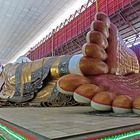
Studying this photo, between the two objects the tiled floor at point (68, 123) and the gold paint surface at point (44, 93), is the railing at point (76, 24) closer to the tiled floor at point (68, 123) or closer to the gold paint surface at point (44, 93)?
the gold paint surface at point (44, 93)

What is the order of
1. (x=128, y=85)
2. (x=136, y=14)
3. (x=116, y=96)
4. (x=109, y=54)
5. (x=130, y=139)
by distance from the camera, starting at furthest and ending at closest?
(x=136, y=14)
(x=109, y=54)
(x=128, y=85)
(x=116, y=96)
(x=130, y=139)

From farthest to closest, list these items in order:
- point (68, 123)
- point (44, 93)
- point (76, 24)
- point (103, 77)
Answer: point (76, 24)
point (44, 93)
point (103, 77)
point (68, 123)

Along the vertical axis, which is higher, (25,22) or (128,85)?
(25,22)

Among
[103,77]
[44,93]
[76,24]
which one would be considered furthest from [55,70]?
[76,24]

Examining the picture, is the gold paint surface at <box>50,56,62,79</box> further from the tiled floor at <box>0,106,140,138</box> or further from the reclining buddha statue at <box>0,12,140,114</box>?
the tiled floor at <box>0,106,140,138</box>

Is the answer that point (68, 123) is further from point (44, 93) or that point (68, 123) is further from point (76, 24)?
point (76, 24)

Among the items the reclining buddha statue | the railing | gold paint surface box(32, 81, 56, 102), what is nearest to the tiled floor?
the reclining buddha statue

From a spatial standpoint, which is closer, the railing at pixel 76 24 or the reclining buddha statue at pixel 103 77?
the reclining buddha statue at pixel 103 77

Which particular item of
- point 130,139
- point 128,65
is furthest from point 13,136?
point 128,65

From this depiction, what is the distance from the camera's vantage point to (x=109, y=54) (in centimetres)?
186

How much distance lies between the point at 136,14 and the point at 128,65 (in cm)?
253

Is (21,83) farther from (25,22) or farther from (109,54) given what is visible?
(25,22)

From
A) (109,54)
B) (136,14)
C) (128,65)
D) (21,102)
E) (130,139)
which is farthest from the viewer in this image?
(136,14)

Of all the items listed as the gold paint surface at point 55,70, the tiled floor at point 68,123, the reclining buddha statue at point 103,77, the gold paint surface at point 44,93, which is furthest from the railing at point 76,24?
the tiled floor at point 68,123
